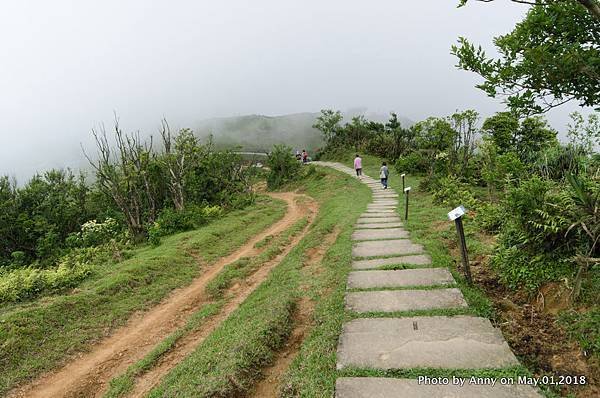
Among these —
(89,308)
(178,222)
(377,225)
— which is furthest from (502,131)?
(89,308)

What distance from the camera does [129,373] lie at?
4.86 meters

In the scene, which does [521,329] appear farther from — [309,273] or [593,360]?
[309,273]

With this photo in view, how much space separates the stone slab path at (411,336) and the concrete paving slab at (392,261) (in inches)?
0.7

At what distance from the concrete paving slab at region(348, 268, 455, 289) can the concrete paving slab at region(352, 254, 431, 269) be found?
0.35 meters

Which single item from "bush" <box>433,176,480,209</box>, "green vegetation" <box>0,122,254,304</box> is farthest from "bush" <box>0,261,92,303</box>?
"bush" <box>433,176,480,209</box>

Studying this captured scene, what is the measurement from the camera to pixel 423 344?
12.0 feet

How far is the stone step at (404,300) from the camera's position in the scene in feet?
14.7

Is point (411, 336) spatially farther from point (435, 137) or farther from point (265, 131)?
point (265, 131)

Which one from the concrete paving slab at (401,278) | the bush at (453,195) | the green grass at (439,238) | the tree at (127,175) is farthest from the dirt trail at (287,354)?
the tree at (127,175)

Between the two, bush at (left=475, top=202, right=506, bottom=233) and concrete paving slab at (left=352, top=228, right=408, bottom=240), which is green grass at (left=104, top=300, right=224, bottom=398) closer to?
concrete paving slab at (left=352, top=228, right=408, bottom=240)

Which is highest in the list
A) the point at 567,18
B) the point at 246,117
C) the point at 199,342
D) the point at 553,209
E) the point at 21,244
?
the point at 246,117

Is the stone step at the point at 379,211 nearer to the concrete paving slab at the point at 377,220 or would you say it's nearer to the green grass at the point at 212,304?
the concrete paving slab at the point at 377,220

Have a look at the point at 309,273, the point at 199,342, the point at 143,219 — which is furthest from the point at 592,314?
the point at 143,219

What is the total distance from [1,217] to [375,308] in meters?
23.3
